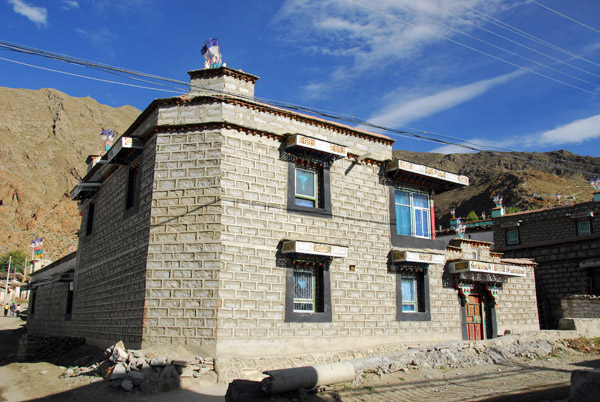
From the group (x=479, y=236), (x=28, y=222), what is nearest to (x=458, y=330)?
(x=479, y=236)

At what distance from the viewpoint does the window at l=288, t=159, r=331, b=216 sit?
13.6 metres

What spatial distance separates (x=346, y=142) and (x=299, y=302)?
5.38 m

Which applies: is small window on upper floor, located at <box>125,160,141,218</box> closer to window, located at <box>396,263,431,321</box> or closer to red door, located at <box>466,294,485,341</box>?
window, located at <box>396,263,431,321</box>

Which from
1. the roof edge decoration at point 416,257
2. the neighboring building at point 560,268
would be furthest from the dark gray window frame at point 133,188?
the neighboring building at point 560,268

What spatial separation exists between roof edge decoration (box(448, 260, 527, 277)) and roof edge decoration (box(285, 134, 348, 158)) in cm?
606

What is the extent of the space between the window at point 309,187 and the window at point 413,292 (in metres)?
3.48

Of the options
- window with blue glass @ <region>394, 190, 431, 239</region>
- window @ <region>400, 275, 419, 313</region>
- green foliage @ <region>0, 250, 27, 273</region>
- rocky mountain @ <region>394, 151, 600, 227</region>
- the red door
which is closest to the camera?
window @ <region>400, 275, 419, 313</region>

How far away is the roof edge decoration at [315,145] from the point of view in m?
13.4

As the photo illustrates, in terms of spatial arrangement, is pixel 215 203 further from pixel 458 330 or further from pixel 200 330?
pixel 458 330

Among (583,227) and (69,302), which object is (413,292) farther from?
(583,227)

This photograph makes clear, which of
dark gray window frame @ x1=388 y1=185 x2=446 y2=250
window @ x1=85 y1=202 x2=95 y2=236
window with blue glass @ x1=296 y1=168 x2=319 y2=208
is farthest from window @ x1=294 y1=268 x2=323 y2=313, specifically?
window @ x1=85 y1=202 x2=95 y2=236

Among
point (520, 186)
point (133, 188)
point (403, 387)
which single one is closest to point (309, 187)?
point (133, 188)

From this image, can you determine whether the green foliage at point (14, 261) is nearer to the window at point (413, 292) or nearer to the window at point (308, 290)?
the window at point (308, 290)

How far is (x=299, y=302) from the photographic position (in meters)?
13.2
